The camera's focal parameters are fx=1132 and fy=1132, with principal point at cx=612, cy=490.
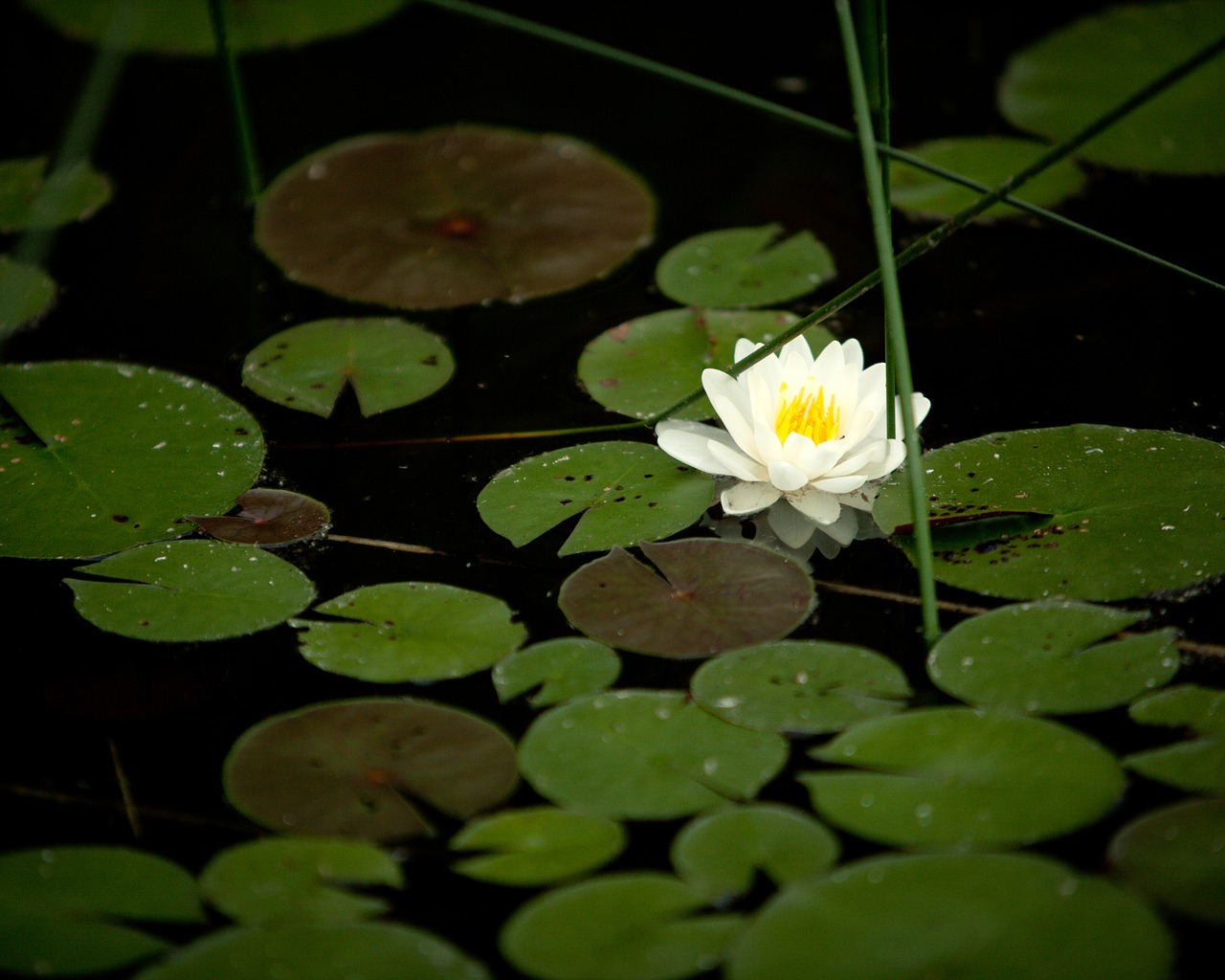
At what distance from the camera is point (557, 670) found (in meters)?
1.57

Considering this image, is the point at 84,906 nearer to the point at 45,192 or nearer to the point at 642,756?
the point at 642,756

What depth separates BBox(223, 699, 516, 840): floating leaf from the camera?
1.39 meters

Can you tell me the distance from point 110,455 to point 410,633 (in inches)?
28.9

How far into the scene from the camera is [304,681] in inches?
63.2

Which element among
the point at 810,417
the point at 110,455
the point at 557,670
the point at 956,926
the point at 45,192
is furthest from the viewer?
the point at 45,192

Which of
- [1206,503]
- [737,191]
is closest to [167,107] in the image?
[737,191]

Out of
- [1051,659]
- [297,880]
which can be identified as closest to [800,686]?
[1051,659]

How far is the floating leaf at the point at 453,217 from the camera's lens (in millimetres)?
2475

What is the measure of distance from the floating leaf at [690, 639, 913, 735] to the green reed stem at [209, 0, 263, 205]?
1.83m

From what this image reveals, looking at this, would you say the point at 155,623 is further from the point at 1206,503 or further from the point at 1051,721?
the point at 1206,503

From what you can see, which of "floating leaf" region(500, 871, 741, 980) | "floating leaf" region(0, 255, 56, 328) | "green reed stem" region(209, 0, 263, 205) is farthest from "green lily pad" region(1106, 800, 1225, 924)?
"green reed stem" region(209, 0, 263, 205)

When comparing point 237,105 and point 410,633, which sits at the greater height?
point 237,105

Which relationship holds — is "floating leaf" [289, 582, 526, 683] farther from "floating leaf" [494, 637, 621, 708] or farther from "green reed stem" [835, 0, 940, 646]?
"green reed stem" [835, 0, 940, 646]

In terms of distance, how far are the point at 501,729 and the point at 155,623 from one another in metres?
0.56
